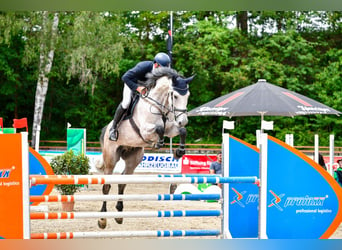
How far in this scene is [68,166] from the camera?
6703mm

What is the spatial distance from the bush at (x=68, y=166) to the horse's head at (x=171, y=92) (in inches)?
77.0

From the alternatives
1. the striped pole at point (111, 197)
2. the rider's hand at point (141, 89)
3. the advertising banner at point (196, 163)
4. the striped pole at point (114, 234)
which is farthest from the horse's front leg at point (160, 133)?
the advertising banner at point (196, 163)

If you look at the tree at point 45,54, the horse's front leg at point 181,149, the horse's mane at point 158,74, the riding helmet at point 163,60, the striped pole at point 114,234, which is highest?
the tree at point 45,54

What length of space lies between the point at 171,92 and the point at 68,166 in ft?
7.32

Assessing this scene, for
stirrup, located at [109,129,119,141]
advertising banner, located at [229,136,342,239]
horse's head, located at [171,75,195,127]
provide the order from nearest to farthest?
advertising banner, located at [229,136,342,239] → horse's head, located at [171,75,195,127] → stirrup, located at [109,129,119,141]

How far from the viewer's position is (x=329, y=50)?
19.1 meters

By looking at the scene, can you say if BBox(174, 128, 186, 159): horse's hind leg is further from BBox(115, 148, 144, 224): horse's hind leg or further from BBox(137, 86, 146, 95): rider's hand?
BBox(115, 148, 144, 224): horse's hind leg

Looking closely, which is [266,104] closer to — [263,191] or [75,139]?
[263,191]

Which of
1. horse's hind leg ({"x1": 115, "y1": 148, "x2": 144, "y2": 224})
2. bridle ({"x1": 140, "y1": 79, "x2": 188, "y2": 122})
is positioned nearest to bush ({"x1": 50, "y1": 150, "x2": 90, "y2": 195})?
horse's hind leg ({"x1": 115, "y1": 148, "x2": 144, "y2": 224})

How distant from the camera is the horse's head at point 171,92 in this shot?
16.3ft

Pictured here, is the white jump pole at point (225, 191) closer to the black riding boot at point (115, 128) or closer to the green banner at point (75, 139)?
the black riding boot at point (115, 128)

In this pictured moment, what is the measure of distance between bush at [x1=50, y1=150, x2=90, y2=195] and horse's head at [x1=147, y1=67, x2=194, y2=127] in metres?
1.96

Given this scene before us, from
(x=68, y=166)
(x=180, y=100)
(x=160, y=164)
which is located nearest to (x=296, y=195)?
(x=180, y=100)

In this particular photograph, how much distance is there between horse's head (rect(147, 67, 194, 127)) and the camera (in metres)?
4.96
